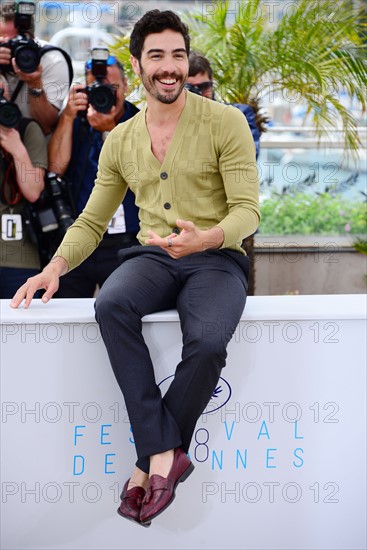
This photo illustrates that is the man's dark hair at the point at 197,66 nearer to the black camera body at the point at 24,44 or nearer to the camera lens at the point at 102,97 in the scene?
the camera lens at the point at 102,97

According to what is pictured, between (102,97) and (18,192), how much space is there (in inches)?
19.1

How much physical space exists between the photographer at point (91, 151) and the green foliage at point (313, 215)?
1.85m

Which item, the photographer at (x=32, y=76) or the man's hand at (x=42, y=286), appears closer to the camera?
the man's hand at (x=42, y=286)

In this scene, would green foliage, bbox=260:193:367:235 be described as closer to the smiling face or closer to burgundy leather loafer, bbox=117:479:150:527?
the smiling face

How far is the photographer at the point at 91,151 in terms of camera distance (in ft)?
10.3

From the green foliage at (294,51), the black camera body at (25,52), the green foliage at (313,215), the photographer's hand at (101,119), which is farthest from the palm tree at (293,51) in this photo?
the black camera body at (25,52)

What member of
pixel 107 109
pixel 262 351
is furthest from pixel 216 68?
pixel 262 351

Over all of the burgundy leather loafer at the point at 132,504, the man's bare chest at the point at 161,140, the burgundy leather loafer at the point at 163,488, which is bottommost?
the burgundy leather loafer at the point at 132,504

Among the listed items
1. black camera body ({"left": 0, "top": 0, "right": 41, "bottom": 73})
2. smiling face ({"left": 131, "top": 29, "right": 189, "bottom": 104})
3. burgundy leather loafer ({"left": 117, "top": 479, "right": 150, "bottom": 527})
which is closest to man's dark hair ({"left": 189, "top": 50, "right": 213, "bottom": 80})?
black camera body ({"left": 0, "top": 0, "right": 41, "bottom": 73})

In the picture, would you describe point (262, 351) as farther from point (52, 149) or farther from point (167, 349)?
point (52, 149)

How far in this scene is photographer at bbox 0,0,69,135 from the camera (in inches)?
125

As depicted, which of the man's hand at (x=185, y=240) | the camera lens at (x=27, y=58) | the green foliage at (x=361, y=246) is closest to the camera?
Result: the man's hand at (x=185, y=240)

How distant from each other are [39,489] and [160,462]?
1.59 ft

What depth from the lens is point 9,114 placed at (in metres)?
3.02
